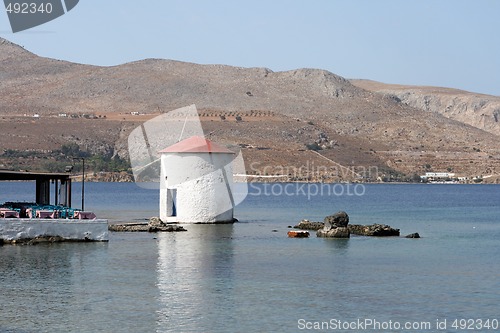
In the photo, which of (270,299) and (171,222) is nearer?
(270,299)

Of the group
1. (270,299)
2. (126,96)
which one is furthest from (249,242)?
(126,96)

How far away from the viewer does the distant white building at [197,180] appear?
146ft

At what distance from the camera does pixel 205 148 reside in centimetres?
4484

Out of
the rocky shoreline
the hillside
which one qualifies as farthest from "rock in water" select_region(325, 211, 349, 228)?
the hillside

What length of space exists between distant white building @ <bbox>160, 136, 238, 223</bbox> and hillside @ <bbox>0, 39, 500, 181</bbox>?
264 ft

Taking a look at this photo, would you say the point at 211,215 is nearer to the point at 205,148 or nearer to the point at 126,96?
the point at 205,148

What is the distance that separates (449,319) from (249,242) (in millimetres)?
17342

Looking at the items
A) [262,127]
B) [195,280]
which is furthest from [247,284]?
[262,127]

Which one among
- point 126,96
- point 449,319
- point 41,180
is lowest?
point 449,319

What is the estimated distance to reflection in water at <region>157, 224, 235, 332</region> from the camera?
22.0m

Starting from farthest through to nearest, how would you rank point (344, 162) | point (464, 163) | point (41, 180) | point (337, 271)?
point (464, 163), point (344, 162), point (41, 180), point (337, 271)

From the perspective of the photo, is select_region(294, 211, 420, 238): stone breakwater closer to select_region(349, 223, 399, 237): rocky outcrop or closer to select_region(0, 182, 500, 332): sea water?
select_region(349, 223, 399, 237): rocky outcrop

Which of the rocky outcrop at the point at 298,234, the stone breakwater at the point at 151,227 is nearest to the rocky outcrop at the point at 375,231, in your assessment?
the rocky outcrop at the point at 298,234

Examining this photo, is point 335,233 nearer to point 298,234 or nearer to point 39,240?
point 298,234
